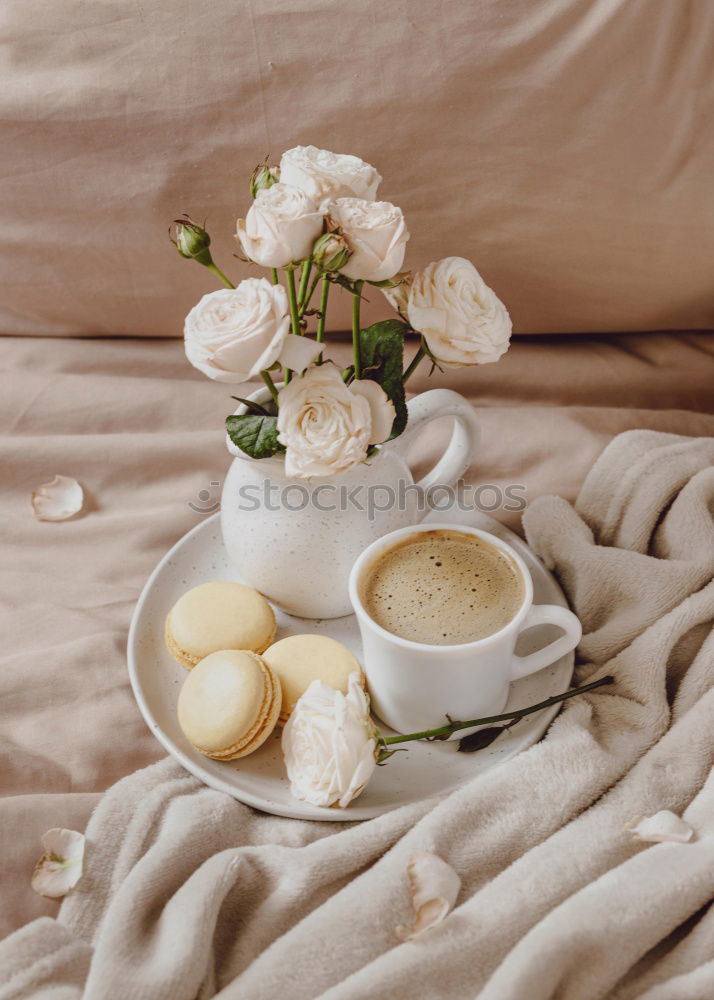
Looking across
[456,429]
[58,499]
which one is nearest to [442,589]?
[456,429]

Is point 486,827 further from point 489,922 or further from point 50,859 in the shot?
point 50,859

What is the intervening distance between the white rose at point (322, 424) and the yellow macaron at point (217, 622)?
Answer: 0.19 m

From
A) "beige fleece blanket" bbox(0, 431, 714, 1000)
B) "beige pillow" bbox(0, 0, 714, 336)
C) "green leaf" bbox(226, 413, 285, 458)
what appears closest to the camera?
"beige fleece blanket" bbox(0, 431, 714, 1000)

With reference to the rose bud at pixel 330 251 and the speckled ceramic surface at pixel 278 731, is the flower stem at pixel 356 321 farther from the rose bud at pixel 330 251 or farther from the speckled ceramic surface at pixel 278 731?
the speckled ceramic surface at pixel 278 731

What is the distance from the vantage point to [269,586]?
0.78m

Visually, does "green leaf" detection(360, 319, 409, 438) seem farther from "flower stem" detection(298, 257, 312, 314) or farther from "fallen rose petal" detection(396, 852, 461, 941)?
"fallen rose petal" detection(396, 852, 461, 941)

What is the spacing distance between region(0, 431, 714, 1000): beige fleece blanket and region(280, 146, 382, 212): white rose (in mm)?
402

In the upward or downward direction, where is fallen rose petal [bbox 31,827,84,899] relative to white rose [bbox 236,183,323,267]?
downward

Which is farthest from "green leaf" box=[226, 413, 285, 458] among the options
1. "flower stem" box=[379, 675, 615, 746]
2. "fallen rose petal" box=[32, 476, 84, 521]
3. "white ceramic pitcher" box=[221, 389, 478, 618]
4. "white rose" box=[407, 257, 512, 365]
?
"fallen rose petal" box=[32, 476, 84, 521]

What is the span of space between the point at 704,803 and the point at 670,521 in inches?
10.9

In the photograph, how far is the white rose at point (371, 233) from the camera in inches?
22.9

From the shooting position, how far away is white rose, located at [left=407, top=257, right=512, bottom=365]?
0.62 m

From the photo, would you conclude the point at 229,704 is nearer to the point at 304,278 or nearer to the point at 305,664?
the point at 305,664

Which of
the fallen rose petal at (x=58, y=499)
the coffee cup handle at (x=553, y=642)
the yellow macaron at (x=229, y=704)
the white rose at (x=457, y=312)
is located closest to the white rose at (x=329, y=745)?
the yellow macaron at (x=229, y=704)
